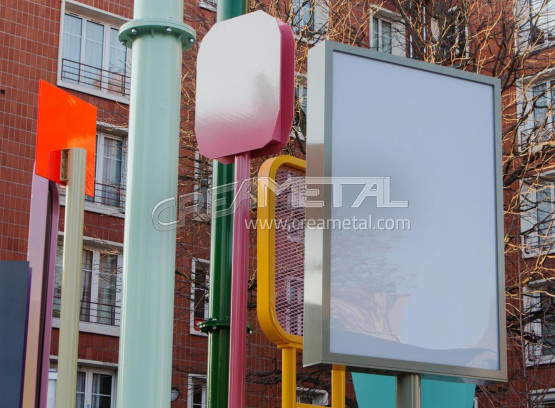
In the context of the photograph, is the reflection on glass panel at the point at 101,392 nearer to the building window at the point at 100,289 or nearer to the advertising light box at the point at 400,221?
the building window at the point at 100,289

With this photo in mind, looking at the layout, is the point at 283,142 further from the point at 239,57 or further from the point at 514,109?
the point at 514,109

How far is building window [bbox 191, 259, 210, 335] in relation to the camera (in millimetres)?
19281

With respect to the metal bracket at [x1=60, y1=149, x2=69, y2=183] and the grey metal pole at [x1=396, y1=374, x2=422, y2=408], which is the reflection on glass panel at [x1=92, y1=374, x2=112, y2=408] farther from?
the grey metal pole at [x1=396, y1=374, x2=422, y2=408]

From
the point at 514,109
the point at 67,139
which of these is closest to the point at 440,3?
the point at 514,109

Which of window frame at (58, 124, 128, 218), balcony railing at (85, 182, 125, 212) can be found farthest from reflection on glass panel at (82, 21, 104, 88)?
balcony railing at (85, 182, 125, 212)

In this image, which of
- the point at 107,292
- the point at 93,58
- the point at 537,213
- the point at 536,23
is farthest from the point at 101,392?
the point at 536,23

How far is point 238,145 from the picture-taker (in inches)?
167

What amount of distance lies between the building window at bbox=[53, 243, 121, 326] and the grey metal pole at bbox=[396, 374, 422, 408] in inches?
759

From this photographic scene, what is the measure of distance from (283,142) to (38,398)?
68.0 inches

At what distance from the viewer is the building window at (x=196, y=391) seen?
22.8 metres

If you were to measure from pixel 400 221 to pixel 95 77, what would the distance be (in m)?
21.4

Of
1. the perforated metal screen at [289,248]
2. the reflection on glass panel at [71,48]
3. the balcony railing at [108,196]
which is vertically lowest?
the perforated metal screen at [289,248]

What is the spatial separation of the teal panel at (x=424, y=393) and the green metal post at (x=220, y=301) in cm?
106

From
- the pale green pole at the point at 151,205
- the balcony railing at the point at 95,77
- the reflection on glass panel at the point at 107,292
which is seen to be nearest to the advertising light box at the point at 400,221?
the pale green pole at the point at 151,205
